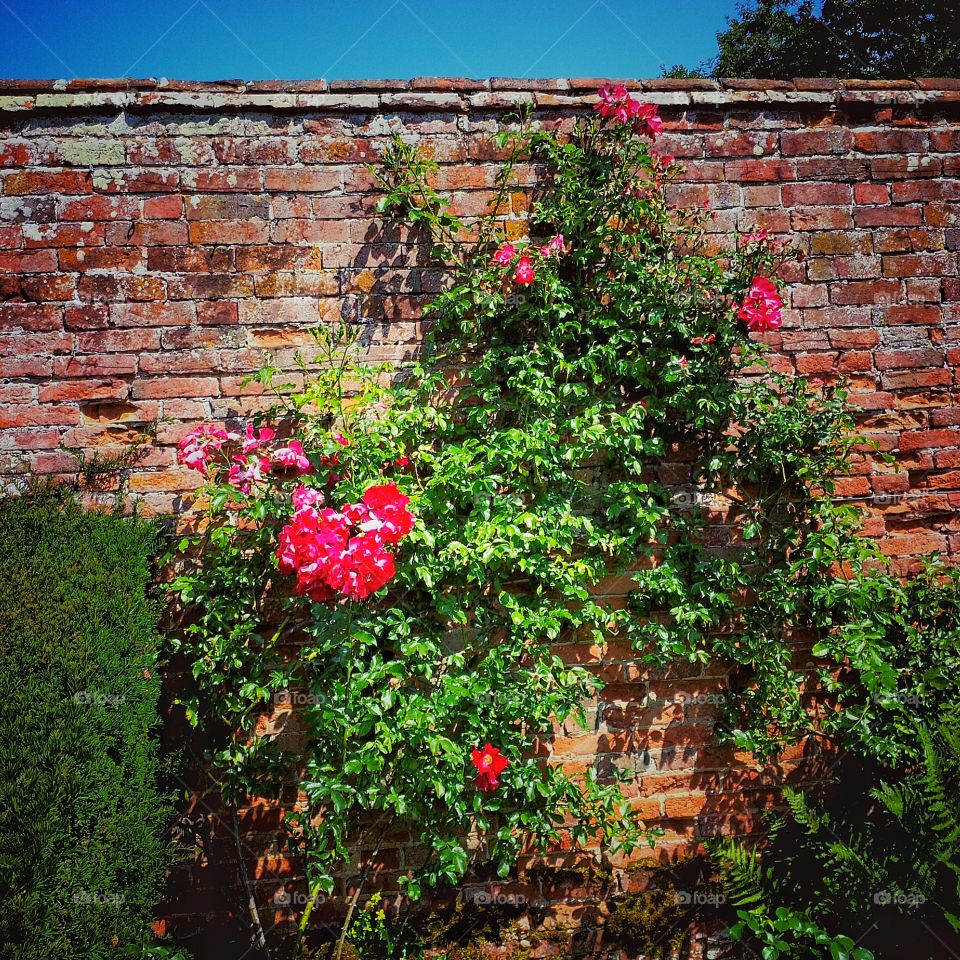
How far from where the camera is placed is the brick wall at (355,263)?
104 inches

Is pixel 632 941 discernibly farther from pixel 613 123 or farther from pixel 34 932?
pixel 613 123

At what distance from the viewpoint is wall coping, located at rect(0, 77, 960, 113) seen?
8.64 feet

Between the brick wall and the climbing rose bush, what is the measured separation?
0.12 m

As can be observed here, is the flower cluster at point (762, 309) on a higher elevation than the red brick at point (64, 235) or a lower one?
lower

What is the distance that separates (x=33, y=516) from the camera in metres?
2.36

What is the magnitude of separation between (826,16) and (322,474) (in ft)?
45.2

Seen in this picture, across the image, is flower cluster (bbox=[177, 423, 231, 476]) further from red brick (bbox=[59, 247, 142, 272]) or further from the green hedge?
red brick (bbox=[59, 247, 142, 272])

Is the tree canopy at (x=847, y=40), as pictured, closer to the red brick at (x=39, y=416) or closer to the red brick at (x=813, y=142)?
the red brick at (x=813, y=142)

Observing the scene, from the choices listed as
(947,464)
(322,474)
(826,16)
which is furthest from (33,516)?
(826,16)

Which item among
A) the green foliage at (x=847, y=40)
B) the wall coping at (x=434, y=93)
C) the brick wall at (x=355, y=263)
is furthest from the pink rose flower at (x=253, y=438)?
the green foliage at (x=847, y=40)

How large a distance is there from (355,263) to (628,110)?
129cm

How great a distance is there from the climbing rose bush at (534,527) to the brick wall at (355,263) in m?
0.12

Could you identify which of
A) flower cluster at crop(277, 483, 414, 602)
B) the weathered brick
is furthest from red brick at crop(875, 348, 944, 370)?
the weathered brick

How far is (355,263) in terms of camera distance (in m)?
2.75
